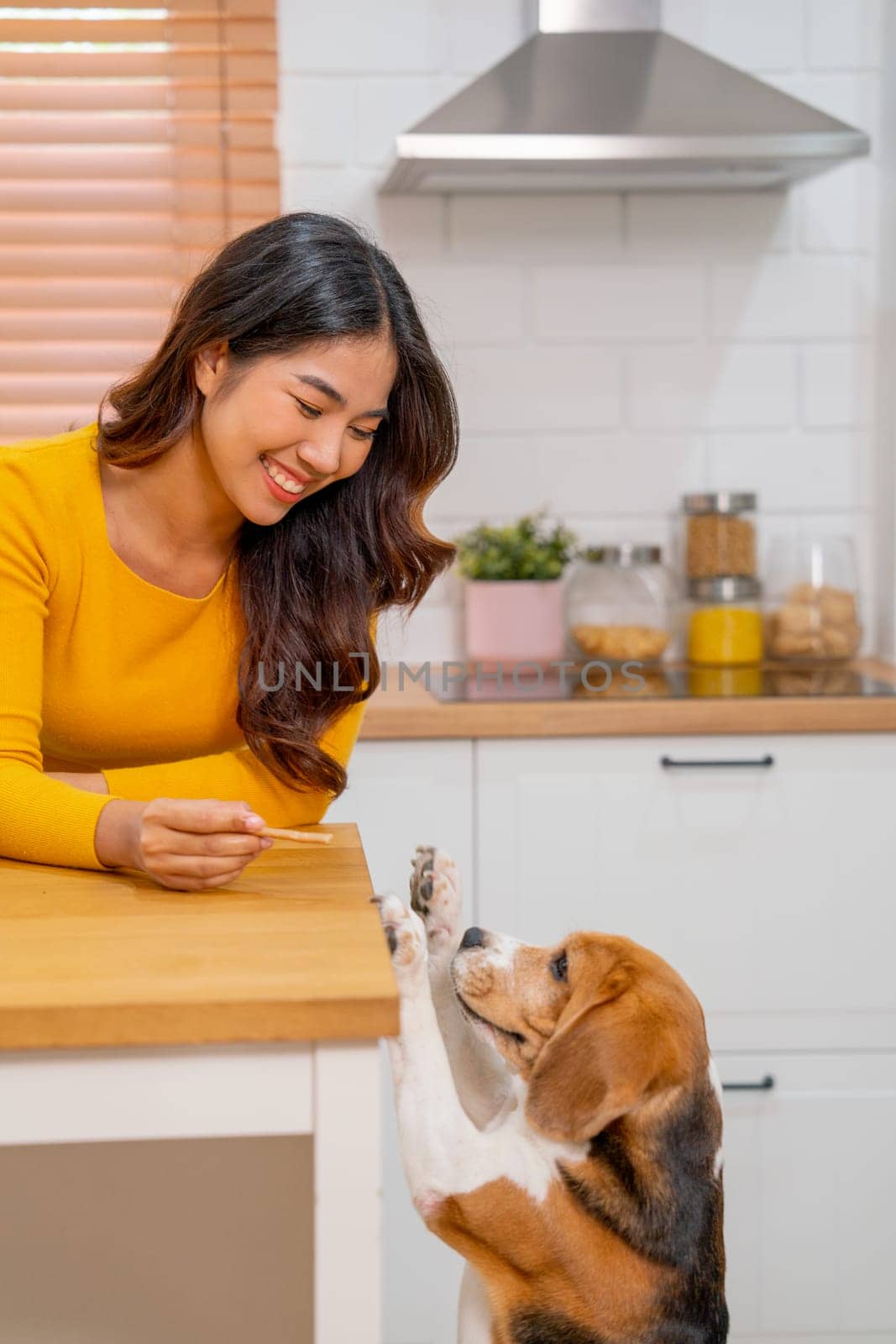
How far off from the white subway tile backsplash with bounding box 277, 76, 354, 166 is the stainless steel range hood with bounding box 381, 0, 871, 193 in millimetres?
166

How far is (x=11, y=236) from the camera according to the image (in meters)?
2.45

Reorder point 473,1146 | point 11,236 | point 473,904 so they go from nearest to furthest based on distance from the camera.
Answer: point 473,1146, point 473,904, point 11,236

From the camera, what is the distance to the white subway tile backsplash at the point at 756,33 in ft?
8.14

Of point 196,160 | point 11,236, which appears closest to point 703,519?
point 196,160

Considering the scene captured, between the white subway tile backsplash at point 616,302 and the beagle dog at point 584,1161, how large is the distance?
1.60 m

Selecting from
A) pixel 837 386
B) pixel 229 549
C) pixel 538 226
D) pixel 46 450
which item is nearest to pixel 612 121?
pixel 538 226

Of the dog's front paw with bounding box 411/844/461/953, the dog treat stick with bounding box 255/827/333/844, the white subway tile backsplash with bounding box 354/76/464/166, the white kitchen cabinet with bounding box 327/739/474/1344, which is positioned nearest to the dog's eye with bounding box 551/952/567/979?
the dog's front paw with bounding box 411/844/461/953

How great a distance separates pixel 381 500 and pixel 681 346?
1.20m

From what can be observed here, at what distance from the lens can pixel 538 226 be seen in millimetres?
2508

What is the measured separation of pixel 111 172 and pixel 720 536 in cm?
123

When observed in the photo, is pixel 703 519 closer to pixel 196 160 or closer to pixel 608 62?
pixel 608 62

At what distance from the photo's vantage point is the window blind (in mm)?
2414

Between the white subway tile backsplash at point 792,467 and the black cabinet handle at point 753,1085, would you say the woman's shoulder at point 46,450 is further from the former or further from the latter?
the white subway tile backsplash at point 792,467

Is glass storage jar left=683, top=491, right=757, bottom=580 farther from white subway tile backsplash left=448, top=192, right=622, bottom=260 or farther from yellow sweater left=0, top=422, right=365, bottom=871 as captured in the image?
yellow sweater left=0, top=422, right=365, bottom=871
